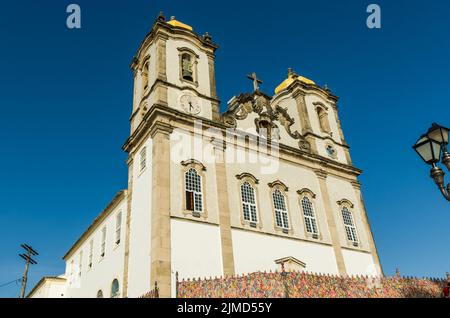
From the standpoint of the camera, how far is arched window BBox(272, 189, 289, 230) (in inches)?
778

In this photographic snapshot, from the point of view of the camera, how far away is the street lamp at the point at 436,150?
7109 mm

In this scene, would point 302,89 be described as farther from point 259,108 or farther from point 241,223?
point 241,223

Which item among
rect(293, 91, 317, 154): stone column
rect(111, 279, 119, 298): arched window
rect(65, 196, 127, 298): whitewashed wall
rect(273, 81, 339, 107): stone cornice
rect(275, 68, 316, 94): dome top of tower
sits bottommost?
rect(111, 279, 119, 298): arched window

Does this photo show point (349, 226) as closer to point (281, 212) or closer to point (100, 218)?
point (281, 212)

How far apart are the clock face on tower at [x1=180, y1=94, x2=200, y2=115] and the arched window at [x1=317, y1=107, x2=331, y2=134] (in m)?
10.2

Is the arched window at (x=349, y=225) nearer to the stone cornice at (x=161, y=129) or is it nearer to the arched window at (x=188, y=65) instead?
the arched window at (x=188, y=65)

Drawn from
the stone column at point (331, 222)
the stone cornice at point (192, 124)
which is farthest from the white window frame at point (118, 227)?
the stone column at point (331, 222)

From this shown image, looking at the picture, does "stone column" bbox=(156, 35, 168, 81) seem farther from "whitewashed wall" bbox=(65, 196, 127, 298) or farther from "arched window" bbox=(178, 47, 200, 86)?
"whitewashed wall" bbox=(65, 196, 127, 298)

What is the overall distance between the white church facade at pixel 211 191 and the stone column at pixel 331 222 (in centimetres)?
7

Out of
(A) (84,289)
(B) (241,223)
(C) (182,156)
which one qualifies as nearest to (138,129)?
(C) (182,156)

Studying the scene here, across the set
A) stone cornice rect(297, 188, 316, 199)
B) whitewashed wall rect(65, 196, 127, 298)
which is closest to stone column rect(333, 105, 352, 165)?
stone cornice rect(297, 188, 316, 199)

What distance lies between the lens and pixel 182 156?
18.1 m
